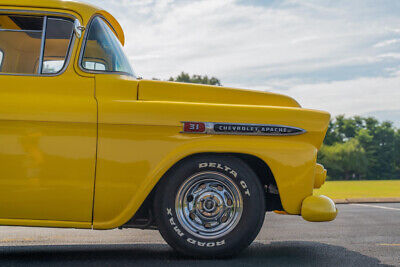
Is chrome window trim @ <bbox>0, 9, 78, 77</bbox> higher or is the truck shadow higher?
chrome window trim @ <bbox>0, 9, 78, 77</bbox>

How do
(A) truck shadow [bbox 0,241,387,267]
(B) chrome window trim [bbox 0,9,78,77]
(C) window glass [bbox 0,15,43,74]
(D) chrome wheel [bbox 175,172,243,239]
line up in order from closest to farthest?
(A) truck shadow [bbox 0,241,387,267], (D) chrome wheel [bbox 175,172,243,239], (B) chrome window trim [bbox 0,9,78,77], (C) window glass [bbox 0,15,43,74]

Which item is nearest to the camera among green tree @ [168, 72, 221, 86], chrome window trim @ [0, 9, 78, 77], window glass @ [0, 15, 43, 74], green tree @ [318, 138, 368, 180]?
chrome window trim @ [0, 9, 78, 77]

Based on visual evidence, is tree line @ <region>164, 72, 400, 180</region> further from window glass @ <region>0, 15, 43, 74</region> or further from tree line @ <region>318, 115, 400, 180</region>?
window glass @ <region>0, 15, 43, 74</region>

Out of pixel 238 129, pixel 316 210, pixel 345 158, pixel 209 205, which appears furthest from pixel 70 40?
pixel 345 158

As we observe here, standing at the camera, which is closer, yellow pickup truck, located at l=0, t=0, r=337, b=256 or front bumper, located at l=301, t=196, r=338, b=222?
yellow pickup truck, located at l=0, t=0, r=337, b=256

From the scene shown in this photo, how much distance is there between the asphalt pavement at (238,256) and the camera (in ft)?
13.4

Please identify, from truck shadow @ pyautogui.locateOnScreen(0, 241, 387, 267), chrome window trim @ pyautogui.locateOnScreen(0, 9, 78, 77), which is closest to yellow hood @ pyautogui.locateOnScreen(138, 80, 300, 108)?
chrome window trim @ pyautogui.locateOnScreen(0, 9, 78, 77)

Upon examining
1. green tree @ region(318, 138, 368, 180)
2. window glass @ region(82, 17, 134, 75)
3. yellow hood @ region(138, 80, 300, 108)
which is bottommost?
green tree @ region(318, 138, 368, 180)

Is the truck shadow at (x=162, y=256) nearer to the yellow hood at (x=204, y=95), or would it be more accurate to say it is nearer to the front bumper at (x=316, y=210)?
the front bumper at (x=316, y=210)

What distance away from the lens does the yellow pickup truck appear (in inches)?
159

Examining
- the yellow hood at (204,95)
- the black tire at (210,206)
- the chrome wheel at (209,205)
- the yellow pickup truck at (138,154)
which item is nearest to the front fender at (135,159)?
the yellow pickup truck at (138,154)

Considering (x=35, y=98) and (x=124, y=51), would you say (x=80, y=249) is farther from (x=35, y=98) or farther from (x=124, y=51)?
(x=124, y=51)

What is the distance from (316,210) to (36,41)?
2.94 meters

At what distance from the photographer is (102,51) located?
14.8ft
